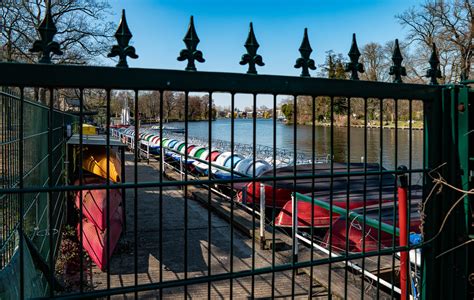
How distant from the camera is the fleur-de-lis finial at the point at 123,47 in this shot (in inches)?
72.5

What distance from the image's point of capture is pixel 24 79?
1.67 metres

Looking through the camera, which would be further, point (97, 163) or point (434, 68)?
point (97, 163)

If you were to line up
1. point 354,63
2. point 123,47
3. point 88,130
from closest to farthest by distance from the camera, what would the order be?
1. point 123,47
2. point 354,63
3. point 88,130

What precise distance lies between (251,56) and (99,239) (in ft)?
13.6

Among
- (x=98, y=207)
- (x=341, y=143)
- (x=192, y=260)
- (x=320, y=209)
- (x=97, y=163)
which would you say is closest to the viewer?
(x=192, y=260)

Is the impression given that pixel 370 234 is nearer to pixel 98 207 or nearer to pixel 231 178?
pixel 98 207

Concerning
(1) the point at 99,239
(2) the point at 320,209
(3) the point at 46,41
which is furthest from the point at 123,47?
(2) the point at 320,209

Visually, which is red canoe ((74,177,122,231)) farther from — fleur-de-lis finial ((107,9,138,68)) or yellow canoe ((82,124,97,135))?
yellow canoe ((82,124,97,135))

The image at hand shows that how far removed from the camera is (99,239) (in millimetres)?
5422

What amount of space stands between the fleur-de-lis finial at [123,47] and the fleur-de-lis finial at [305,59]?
881 millimetres

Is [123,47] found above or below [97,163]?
above

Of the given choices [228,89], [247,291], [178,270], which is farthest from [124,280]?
[228,89]

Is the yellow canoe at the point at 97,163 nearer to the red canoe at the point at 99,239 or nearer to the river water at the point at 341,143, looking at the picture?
the red canoe at the point at 99,239

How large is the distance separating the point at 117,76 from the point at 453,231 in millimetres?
2336
